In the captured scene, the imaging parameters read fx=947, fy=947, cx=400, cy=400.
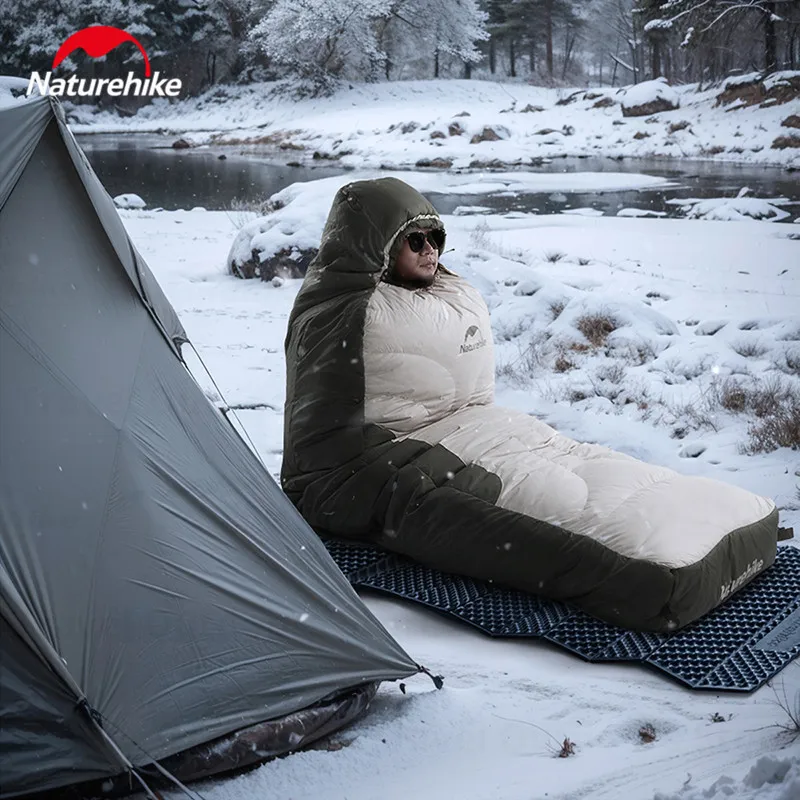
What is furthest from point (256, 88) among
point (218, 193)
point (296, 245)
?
point (296, 245)

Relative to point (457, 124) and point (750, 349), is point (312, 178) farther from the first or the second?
point (750, 349)

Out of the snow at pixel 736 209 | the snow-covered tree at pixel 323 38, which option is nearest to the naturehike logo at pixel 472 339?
the snow at pixel 736 209

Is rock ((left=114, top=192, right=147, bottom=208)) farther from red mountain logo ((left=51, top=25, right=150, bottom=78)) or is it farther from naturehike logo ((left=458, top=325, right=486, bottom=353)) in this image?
red mountain logo ((left=51, top=25, right=150, bottom=78))

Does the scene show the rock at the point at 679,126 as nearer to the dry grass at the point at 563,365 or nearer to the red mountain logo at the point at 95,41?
the dry grass at the point at 563,365

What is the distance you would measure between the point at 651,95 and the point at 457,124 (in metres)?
4.68

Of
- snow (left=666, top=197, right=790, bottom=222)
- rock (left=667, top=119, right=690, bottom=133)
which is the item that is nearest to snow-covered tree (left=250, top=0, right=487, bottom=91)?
rock (left=667, top=119, right=690, bottom=133)

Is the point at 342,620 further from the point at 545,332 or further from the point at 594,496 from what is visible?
the point at 545,332

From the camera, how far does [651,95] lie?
72.9ft

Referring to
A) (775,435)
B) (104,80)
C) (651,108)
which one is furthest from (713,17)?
(104,80)

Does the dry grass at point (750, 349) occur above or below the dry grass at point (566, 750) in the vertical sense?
above

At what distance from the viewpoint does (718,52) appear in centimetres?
2433

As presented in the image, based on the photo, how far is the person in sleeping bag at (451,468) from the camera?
2.96m

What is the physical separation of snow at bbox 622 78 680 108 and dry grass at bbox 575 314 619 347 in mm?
17707

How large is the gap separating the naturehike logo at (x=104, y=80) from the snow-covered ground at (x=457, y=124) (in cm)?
63
